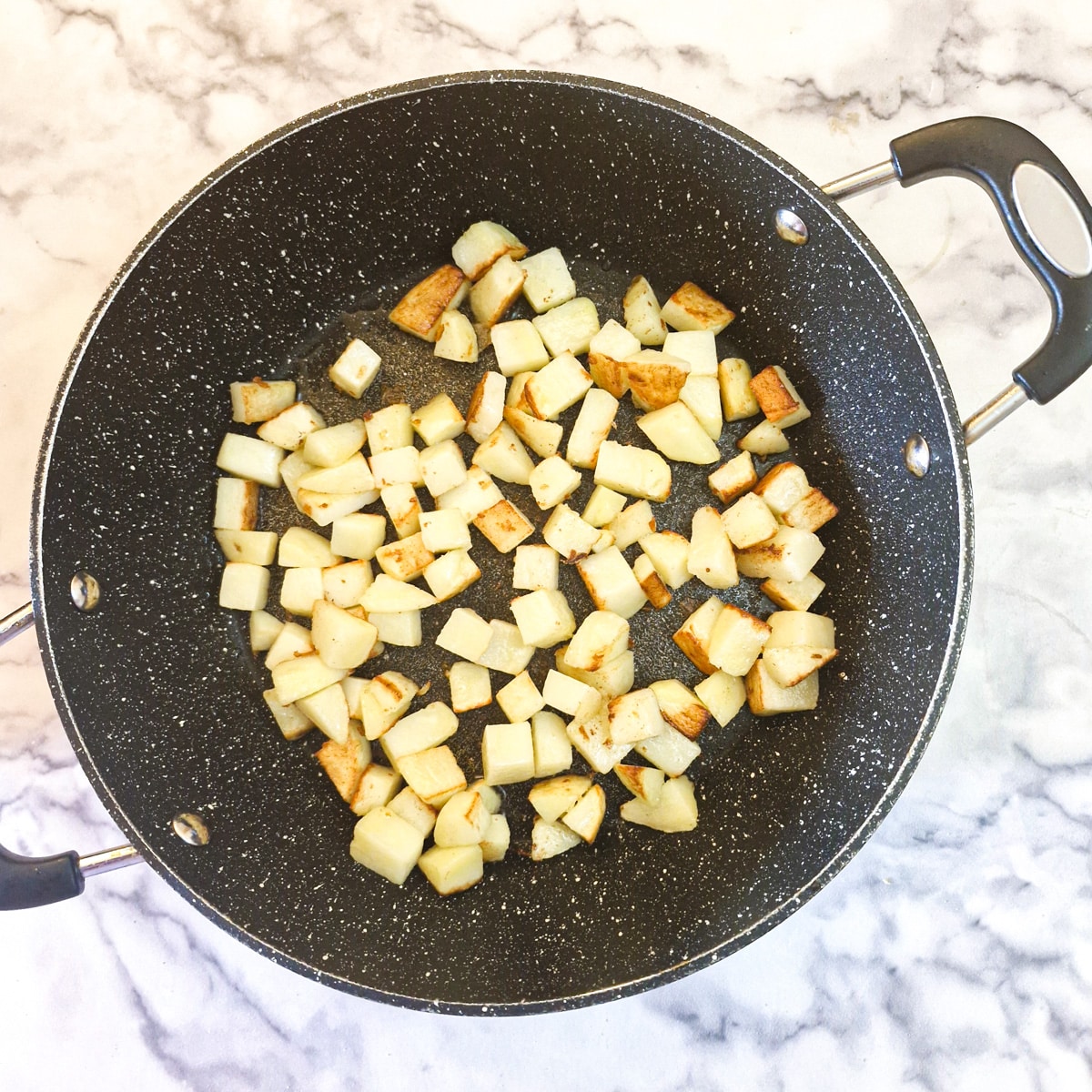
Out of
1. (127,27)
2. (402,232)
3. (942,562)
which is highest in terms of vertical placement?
(127,27)

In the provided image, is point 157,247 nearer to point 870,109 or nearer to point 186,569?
point 186,569

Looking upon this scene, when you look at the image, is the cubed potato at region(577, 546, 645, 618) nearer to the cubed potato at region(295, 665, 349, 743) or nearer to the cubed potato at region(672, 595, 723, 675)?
the cubed potato at region(672, 595, 723, 675)

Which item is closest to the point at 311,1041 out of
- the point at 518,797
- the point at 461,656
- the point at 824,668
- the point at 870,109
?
the point at 518,797

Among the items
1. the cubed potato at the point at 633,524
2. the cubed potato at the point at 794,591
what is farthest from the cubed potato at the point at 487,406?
the cubed potato at the point at 794,591

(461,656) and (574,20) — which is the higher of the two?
(574,20)

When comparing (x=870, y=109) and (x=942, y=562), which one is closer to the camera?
(x=942, y=562)
